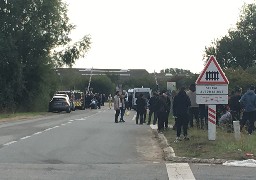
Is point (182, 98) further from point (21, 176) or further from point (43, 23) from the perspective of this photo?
point (43, 23)

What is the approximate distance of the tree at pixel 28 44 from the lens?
155 feet

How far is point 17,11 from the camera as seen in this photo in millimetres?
47156

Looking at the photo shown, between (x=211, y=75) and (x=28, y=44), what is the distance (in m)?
33.5

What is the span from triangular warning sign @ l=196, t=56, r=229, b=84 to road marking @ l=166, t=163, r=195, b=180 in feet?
14.8

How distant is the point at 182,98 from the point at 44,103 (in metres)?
37.5

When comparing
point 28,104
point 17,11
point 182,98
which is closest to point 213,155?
point 182,98

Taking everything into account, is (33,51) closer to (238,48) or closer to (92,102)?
(92,102)

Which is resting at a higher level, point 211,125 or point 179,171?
A: point 211,125

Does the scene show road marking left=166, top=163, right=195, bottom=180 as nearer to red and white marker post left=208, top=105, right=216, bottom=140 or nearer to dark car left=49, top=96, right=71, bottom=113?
red and white marker post left=208, top=105, right=216, bottom=140

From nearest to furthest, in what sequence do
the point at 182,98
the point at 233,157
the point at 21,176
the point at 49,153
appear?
the point at 21,176, the point at 233,157, the point at 49,153, the point at 182,98

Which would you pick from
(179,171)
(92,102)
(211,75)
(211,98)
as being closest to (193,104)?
(211,98)

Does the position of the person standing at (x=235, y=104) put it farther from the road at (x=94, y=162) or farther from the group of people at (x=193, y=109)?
the road at (x=94, y=162)

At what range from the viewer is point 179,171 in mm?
11516

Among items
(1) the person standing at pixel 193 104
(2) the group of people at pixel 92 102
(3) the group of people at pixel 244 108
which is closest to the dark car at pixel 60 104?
(2) the group of people at pixel 92 102
